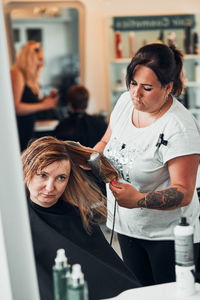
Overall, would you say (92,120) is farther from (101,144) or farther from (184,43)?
(184,43)

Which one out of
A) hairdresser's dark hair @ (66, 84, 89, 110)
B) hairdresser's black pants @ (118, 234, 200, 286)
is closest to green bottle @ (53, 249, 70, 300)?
hairdresser's black pants @ (118, 234, 200, 286)

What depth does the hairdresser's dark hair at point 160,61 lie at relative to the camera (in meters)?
1.75

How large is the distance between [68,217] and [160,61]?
71cm

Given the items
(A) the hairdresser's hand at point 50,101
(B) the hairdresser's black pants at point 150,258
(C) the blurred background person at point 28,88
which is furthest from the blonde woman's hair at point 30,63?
(B) the hairdresser's black pants at point 150,258

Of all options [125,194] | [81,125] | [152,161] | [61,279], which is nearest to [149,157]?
[152,161]

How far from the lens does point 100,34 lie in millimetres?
4391

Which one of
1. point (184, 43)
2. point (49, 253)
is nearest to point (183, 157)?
point (49, 253)

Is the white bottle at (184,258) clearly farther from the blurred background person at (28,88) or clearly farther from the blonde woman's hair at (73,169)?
the blurred background person at (28,88)

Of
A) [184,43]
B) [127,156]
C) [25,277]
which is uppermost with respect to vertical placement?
[184,43]

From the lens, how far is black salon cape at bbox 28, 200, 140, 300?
69.7 inches

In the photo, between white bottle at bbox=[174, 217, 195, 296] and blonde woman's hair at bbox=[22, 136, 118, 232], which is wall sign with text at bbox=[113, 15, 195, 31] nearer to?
blonde woman's hair at bbox=[22, 136, 118, 232]

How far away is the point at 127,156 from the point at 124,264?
43 cm

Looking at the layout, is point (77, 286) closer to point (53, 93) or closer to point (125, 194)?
point (125, 194)

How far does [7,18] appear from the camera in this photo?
13.9 ft
